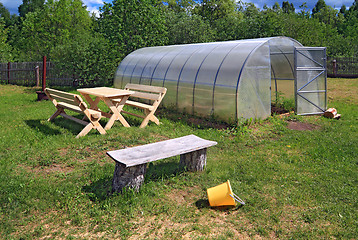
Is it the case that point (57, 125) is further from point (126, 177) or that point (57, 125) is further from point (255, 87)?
point (255, 87)

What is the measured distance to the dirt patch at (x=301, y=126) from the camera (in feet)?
27.4

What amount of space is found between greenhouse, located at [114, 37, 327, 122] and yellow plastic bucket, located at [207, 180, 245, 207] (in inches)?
167

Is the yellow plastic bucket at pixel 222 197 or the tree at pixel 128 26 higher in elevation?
the tree at pixel 128 26

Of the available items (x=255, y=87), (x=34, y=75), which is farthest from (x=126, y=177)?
(x=34, y=75)

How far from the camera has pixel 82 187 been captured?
14.8 ft

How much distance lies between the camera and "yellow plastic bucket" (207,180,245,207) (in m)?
3.99

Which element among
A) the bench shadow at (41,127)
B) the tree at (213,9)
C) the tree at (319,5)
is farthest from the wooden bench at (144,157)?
the tree at (319,5)

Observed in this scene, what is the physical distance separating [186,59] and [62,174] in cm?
636

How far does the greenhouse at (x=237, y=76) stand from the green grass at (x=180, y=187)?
3.20 ft

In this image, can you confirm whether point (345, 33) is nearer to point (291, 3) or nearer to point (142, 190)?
point (291, 3)

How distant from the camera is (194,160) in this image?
Answer: 510 centimetres

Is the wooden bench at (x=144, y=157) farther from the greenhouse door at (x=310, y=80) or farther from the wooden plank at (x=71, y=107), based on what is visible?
the greenhouse door at (x=310, y=80)

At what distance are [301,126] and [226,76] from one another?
8.08 ft

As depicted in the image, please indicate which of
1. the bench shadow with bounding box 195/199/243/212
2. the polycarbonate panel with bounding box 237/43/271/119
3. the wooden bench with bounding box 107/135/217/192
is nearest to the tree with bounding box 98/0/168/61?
the polycarbonate panel with bounding box 237/43/271/119
